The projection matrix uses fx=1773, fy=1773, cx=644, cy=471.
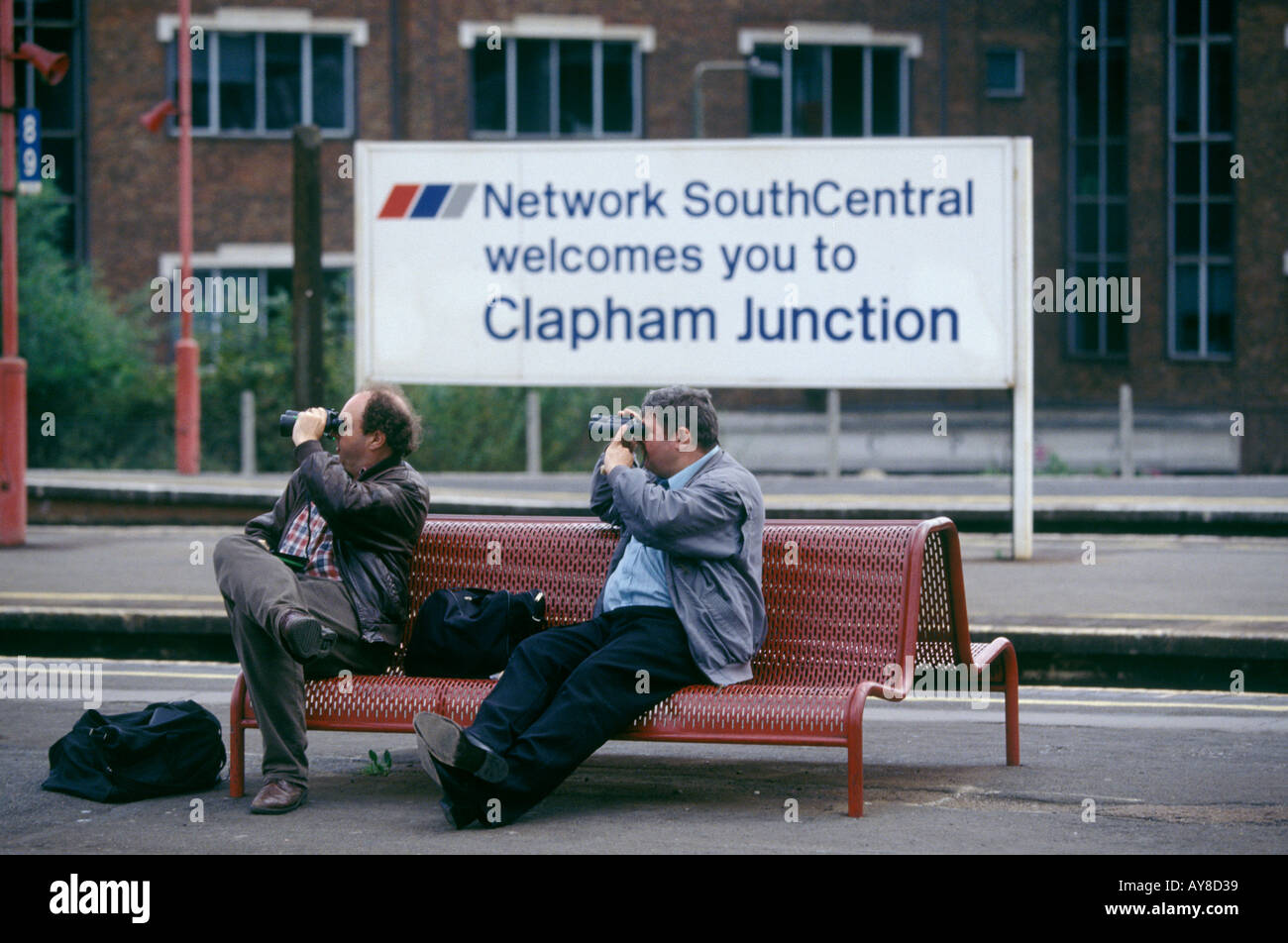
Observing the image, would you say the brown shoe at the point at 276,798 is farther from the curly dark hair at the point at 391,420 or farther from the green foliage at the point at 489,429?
the green foliage at the point at 489,429

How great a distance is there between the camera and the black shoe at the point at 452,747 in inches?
201

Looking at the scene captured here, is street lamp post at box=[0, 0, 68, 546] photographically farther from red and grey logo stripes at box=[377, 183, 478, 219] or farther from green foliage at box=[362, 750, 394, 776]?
green foliage at box=[362, 750, 394, 776]

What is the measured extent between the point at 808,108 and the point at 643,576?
23.9 metres

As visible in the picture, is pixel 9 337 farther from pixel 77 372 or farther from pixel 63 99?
pixel 63 99

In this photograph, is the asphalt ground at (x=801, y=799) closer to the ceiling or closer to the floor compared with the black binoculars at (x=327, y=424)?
closer to the floor

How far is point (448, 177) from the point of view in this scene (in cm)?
1169

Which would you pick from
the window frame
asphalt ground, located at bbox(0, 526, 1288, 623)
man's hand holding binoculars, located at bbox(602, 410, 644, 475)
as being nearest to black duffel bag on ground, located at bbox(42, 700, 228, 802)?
man's hand holding binoculars, located at bbox(602, 410, 644, 475)

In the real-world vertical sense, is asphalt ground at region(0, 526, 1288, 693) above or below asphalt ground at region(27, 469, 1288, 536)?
below

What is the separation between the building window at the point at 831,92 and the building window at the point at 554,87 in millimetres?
2127

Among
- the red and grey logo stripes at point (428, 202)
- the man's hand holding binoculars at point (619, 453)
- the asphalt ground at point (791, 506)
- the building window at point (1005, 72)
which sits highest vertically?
the building window at point (1005, 72)

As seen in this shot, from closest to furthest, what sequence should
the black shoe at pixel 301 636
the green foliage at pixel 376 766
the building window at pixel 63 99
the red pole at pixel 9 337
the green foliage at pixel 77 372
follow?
the black shoe at pixel 301 636, the green foliage at pixel 376 766, the red pole at pixel 9 337, the green foliage at pixel 77 372, the building window at pixel 63 99

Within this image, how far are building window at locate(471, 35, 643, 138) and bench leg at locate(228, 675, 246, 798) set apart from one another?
75.8ft

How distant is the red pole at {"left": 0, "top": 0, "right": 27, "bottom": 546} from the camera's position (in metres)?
13.0

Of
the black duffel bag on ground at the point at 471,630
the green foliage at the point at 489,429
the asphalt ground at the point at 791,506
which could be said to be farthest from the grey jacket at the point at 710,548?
the green foliage at the point at 489,429
